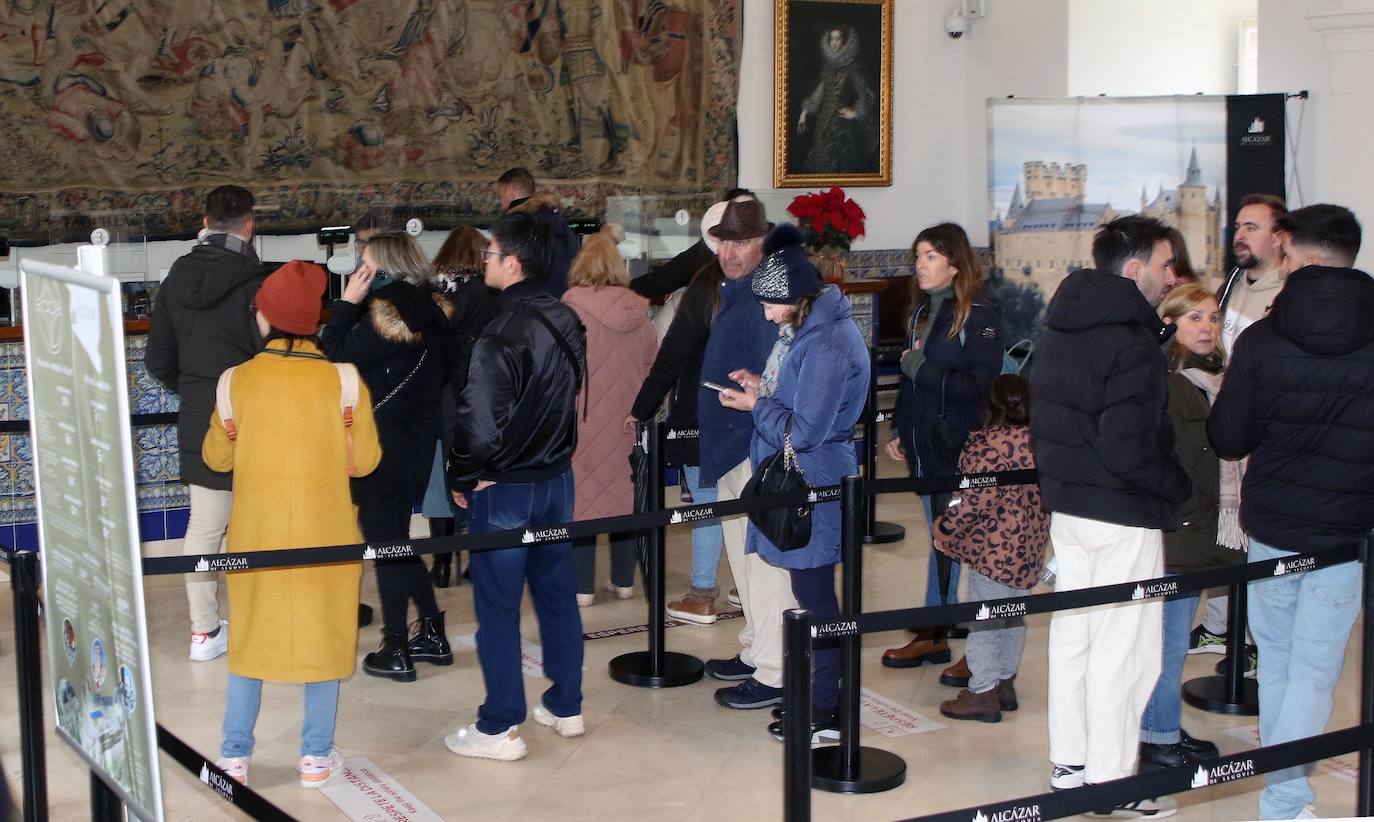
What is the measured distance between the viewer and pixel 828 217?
11.0 metres

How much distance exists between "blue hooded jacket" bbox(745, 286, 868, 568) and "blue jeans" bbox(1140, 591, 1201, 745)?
1.09m

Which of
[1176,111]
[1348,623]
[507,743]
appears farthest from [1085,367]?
[1176,111]

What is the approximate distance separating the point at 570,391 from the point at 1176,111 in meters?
7.28

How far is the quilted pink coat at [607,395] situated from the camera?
6.53 m

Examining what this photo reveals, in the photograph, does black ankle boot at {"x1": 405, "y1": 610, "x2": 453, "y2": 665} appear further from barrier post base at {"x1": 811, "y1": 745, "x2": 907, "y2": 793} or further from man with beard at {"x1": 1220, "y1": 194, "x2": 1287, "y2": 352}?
man with beard at {"x1": 1220, "y1": 194, "x2": 1287, "y2": 352}

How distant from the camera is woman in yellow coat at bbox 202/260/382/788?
4.61m

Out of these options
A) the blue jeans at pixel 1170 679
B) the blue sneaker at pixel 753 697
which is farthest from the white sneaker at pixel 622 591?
the blue jeans at pixel 1170 679

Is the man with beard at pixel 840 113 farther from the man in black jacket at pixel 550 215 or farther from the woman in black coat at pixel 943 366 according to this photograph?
the woman in black coat at pixel 943 366

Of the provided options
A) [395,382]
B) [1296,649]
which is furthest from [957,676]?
[395,382]

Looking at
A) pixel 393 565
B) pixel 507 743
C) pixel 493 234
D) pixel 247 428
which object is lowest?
pixel 507 743

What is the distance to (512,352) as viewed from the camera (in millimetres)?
4922

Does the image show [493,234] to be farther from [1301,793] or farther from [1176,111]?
[1176,111]

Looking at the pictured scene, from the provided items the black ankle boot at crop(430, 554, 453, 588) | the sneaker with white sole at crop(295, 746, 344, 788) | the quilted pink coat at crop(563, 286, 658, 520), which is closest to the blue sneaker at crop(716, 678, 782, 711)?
the quilted pink coat at crop(563, 286, 658, 520)

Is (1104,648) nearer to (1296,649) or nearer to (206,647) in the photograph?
(1296,649)
